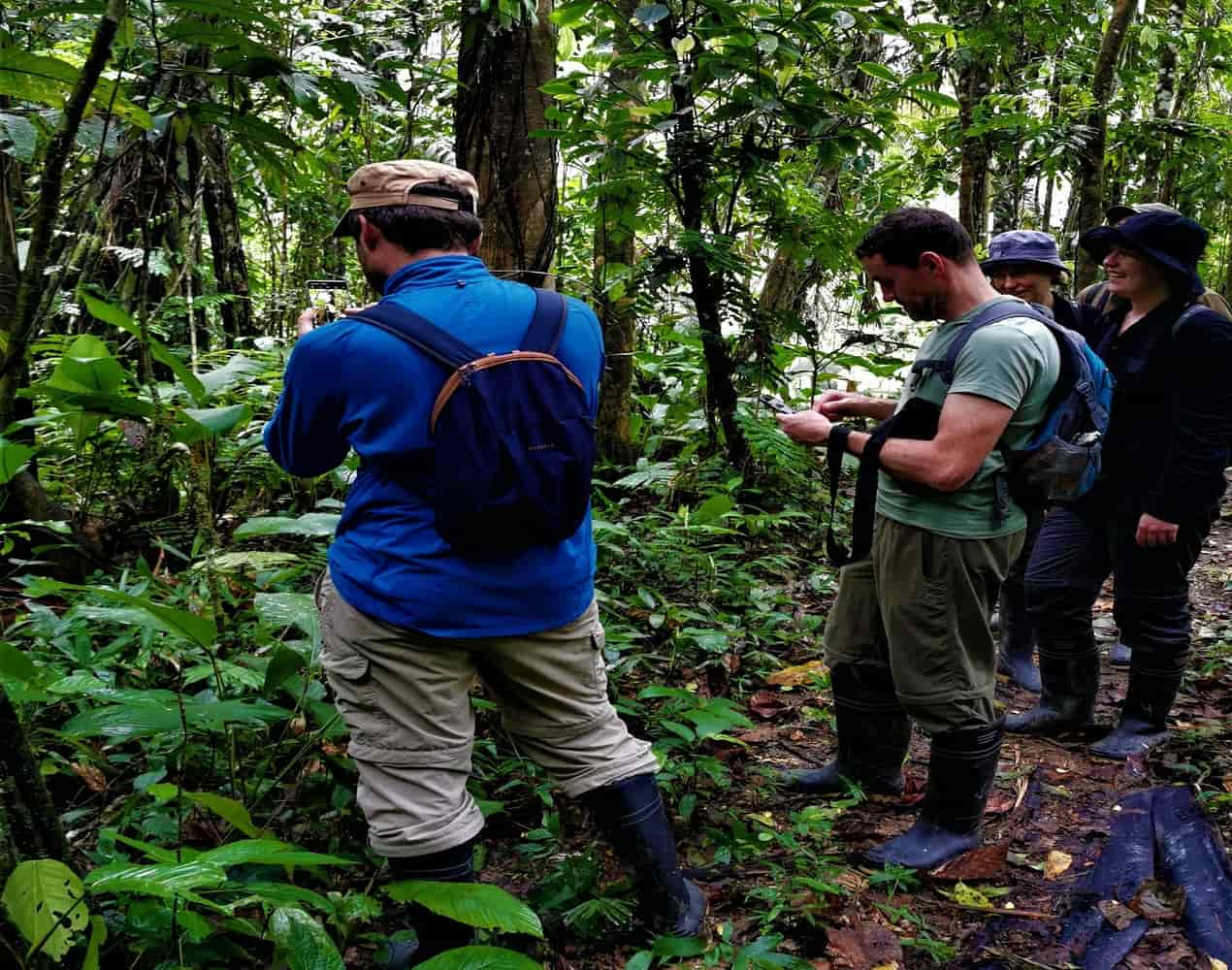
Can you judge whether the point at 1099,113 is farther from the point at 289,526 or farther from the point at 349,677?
the point at 349,677

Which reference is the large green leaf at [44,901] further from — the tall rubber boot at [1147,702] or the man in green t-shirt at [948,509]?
the tall rubber boot at [1147,702]

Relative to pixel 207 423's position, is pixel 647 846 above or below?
below

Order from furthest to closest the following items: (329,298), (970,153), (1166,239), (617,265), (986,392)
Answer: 1. (970,153)
2. (329,298)
3. (617,265)
4. (1166,239)
5. (986,392)

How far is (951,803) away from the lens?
112 inches

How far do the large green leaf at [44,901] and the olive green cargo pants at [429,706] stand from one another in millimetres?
668

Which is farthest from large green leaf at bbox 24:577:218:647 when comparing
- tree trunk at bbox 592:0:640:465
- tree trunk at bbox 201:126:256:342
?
tree trunk at bbox 201:126:256:342

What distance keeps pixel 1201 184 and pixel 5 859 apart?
37.0 ft

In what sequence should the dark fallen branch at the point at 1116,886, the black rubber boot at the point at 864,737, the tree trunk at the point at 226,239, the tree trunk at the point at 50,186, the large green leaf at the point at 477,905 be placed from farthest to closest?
the tree trunk at the point at 226,239, the black rubber boot at the point at 864,737, the dark fallen branch at the point at 1116,886, the large green leaf at the point at 477,905, the tree trunk at the point at 50,186

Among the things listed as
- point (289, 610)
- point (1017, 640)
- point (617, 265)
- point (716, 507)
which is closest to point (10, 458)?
point (289, 610)

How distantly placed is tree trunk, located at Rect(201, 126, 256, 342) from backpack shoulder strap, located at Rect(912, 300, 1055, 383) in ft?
13.6

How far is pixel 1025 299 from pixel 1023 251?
20 centimetres

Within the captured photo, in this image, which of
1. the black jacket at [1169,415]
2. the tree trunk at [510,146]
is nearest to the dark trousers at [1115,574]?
the black jacket at [1169,415]

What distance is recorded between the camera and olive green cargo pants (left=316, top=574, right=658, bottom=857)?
213 centimetres

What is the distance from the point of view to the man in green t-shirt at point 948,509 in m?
2.54
